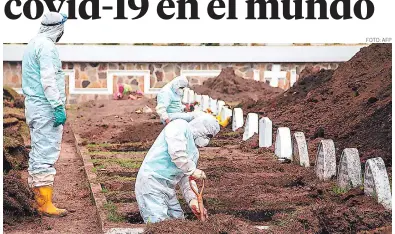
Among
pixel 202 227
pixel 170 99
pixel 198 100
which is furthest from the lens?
pixel 198 100

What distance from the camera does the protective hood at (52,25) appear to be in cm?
→ 918

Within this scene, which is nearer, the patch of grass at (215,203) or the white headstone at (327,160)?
the patch of grass at (215,203)

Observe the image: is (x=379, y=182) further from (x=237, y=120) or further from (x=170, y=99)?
(x=237, y=120)

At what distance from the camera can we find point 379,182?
27.2 feet

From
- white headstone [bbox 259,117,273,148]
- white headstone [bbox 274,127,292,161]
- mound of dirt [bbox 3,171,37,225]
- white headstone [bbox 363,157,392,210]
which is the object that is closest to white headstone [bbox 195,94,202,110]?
white headstone [bbox 259,117,273,148]

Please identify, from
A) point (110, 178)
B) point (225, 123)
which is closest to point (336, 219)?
point (110, 178)

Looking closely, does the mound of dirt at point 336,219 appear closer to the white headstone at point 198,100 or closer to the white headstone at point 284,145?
the white headstone at point 284,145

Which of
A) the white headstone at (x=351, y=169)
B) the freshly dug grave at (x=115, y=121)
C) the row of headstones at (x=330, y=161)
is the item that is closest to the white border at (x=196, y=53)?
the freshly dug grave at (x=115, y=121)

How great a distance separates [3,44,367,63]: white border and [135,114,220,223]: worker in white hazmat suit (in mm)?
16161

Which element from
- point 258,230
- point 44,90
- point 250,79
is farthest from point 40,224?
point 250,79

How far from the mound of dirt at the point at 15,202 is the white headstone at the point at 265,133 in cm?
420

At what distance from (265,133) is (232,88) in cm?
992

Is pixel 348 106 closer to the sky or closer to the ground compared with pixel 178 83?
closer to the ground

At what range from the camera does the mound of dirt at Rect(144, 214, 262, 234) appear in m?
7.43
